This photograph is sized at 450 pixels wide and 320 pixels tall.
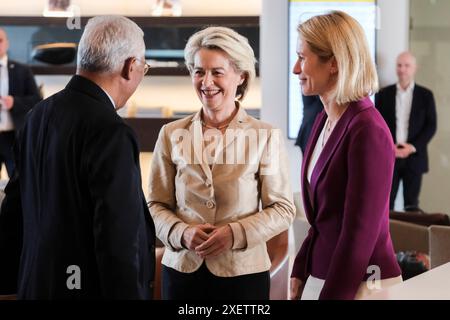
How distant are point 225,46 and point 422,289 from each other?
1.89ft

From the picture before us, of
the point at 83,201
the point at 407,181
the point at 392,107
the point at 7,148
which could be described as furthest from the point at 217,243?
the point at 407,181

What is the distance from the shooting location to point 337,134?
51.6 inches

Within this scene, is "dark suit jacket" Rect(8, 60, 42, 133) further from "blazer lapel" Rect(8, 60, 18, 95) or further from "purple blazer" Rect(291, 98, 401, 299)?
"purple blazer" Rect(291, 98, 401, 299)

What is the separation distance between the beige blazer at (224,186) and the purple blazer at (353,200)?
17 cm

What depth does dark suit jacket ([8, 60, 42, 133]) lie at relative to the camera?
222 centimetres

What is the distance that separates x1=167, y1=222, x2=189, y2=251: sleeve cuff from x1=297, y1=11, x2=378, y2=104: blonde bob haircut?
15.8 inches

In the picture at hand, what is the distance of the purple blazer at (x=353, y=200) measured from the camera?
125cm

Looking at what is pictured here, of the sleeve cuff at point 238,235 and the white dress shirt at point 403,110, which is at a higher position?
the white dress shirt at point 403,110

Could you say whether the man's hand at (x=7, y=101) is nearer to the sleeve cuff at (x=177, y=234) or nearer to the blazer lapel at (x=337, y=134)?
the sleeve cuff at (x=177, y=234)

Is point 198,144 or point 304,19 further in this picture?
point 304,19

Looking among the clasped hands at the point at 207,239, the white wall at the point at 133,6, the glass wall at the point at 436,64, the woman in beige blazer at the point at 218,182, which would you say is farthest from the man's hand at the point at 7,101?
the glass wall at the point at 436,64

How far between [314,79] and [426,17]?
323cm

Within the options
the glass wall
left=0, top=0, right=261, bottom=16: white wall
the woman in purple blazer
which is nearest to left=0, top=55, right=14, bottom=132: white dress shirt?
left=0, top=0, right=261, bottom=16: white wall

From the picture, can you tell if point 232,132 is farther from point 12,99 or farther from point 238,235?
point 12,99
